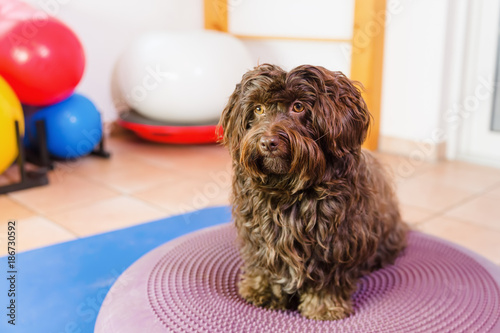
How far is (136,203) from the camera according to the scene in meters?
3.22

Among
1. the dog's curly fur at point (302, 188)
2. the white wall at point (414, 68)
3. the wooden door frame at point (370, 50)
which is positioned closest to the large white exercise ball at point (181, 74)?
the wooden door frame at point (370, 50)

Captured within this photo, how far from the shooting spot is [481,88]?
4.00 metres

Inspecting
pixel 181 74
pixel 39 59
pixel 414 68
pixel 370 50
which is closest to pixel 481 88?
pixel 414 68

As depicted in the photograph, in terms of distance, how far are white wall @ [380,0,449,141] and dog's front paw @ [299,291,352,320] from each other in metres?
2.69

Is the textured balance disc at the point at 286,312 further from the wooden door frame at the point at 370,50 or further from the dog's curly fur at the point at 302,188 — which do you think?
the wooden door frame at the point at 370,50

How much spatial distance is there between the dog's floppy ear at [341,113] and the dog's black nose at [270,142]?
15 cm

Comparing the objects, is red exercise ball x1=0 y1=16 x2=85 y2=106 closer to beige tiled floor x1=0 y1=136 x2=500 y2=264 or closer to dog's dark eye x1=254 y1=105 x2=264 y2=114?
beige tiled floor x1=0 y1=136 x2=500 y2=264

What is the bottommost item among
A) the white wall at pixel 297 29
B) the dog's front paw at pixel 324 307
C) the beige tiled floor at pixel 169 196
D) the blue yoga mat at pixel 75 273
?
the beige tiled floor at pixel 169 196

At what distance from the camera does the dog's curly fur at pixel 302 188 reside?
1450 millimetres

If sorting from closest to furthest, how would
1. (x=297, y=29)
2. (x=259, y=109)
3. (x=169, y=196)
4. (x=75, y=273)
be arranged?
→ 1. (x=259, y=109)
2. (x=75, y=273)
3. (x=169, y=196)
4. (x=297, y=29)

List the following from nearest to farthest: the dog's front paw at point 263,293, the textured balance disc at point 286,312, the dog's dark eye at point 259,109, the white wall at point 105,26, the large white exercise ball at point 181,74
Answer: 1. the dog's dark eye at point 259,109
2. the textured balance disc at point 286,312
3. the dog's front paw at point 263,293
4. the large white exercise ball at point 181,74
5. the white wall at point 105,26

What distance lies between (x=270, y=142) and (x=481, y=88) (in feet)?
10.4

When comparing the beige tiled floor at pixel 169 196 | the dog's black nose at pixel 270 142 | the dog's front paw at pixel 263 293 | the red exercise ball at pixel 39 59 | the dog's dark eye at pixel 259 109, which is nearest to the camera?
the dog's black nose at pixel 270 142

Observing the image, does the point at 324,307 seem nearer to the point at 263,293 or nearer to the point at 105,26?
the point at 263,293
